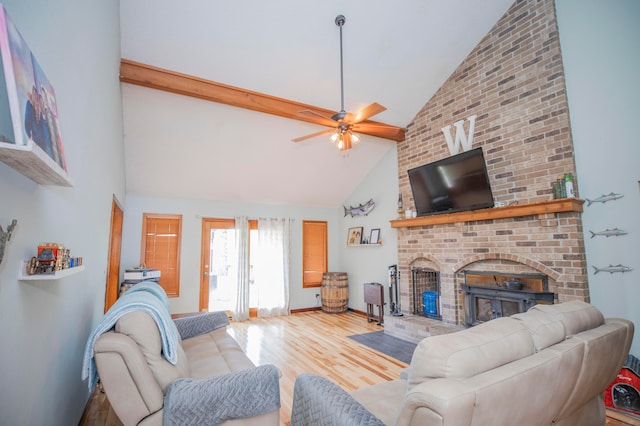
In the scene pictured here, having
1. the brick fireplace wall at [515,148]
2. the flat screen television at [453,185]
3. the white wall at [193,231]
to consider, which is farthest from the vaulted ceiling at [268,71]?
the flat screen television at [453,185]

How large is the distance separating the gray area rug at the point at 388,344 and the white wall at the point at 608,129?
2.00 meters

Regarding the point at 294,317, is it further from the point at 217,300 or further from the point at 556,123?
the point at 556,123

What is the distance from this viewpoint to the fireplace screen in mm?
4371

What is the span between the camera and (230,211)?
233 inches

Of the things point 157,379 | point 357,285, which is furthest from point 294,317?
point 157,379

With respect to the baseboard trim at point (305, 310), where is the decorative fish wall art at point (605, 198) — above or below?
above

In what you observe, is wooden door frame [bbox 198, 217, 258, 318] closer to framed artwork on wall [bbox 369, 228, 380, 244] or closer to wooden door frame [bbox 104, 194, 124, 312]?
wooden door frame [bbox 104, 194, 124, 312]

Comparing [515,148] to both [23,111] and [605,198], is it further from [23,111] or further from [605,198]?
[23,111]

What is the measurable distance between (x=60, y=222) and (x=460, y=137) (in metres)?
4.26

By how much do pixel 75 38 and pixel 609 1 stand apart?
173 inches

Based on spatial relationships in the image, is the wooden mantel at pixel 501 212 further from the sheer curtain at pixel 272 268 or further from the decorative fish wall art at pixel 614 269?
the sheer curtain at pixel 272 268

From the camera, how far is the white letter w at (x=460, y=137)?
154 inches

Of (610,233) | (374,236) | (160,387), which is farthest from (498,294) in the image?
(160,387)

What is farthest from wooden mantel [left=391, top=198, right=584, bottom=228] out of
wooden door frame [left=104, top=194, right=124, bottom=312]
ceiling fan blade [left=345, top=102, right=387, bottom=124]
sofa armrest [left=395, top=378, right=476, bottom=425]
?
wooden door frame [left=104, top=194, right=124, bottom=312]
